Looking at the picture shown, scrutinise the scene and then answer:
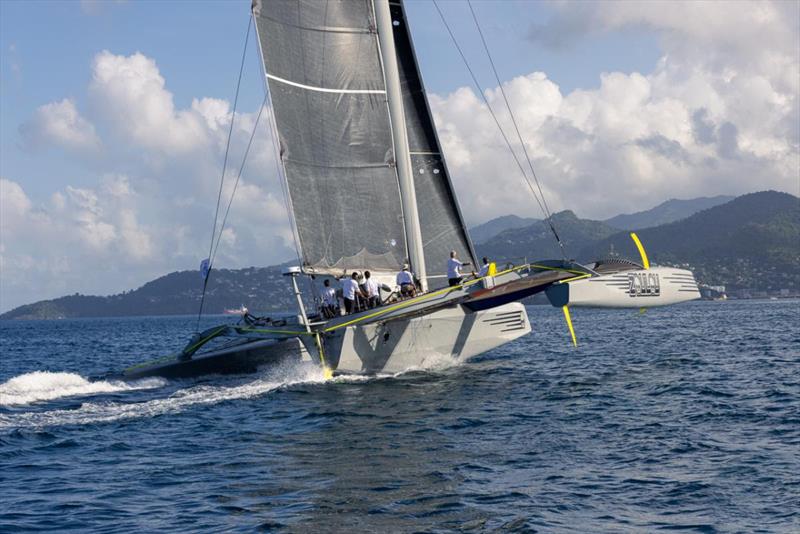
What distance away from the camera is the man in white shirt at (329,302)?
76.3 ft

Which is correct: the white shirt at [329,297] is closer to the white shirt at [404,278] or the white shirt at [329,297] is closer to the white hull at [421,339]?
the white shirt at [404,278]

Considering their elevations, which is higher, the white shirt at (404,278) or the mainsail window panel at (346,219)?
the mainsail window panel at (346,219)

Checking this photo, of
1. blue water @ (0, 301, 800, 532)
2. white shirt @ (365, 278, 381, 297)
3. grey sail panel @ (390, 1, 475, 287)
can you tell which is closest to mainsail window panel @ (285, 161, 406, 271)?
grey sail panel @ (390, 1, 475, 287)

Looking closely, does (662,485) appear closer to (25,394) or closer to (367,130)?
(367,130)

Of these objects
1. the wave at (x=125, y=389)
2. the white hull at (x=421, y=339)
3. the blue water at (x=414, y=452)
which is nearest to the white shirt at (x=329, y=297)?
the wave at (x=125, y=389)

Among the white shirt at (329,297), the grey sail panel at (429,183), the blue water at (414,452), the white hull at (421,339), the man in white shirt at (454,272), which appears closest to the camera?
the blue water at (414,452)

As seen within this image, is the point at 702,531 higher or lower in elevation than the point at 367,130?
lower

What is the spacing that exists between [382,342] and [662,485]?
37.4 ft

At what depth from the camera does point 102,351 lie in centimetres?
4944

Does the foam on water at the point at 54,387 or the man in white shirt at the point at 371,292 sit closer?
the foam on water at the point at 54,387

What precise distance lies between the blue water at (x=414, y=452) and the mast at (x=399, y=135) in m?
3.39

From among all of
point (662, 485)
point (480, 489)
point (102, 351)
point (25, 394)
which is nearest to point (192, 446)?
point (480, 489)

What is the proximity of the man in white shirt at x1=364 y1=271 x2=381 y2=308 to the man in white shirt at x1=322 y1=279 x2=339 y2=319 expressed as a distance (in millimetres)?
1217

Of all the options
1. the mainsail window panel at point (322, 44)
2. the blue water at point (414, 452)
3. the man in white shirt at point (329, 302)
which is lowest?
the blue water at point (414, 452)
